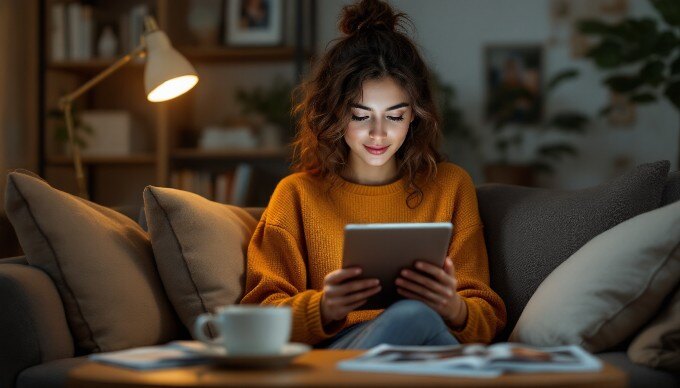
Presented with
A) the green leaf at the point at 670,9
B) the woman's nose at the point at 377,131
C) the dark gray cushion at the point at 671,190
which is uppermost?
the green leaf at the point at 670,9

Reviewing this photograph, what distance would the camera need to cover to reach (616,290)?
64.9 inches

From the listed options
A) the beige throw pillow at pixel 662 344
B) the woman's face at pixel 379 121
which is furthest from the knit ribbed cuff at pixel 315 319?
the beige throw pillow at pixel 662 344

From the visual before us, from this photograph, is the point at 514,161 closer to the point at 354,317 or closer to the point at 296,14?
the point at 296,14

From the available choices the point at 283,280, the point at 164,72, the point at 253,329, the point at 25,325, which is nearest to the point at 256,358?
the point at 253,329

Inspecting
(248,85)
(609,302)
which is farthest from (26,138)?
(609,302)

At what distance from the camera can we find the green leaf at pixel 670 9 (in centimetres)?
390

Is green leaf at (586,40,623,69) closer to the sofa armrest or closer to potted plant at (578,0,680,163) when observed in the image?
potted plant at (578,0,680,163)

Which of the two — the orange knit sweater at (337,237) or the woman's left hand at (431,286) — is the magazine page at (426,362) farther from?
the orange knit sweater at (337,237)

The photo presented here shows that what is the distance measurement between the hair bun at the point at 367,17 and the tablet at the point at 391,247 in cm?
73

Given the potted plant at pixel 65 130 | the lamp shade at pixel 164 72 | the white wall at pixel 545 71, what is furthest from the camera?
the white wall at pixel 545 71

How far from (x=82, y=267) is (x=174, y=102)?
2.76m

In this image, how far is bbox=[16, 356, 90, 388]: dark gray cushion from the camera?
1.58 meters

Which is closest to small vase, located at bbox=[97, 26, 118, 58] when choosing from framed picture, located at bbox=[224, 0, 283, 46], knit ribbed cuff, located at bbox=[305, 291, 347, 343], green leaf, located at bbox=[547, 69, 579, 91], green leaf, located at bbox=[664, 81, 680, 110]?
framed picture, located at bbox=[224, 0, 283, 46]

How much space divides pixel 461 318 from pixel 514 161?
3.01m
